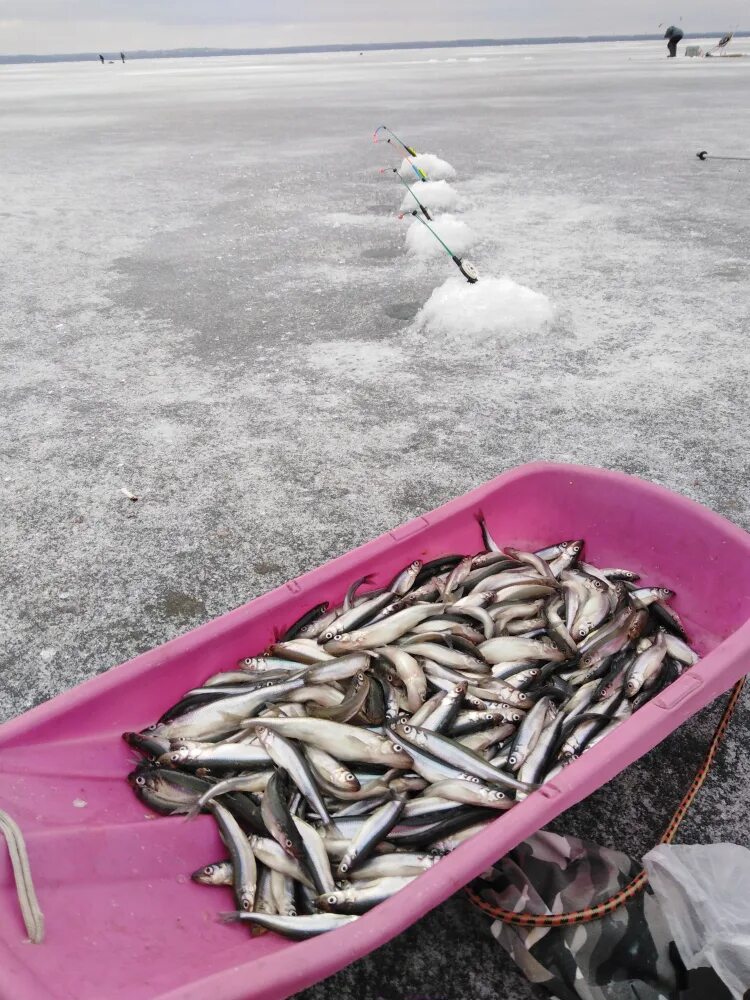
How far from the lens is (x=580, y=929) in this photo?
1.98 meters

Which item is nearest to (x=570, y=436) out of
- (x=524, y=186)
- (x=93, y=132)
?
(x=524, y=186)

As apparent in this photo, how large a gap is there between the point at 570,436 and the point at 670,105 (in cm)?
1825

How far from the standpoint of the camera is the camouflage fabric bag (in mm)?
1904

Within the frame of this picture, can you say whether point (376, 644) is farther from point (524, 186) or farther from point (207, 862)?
point (524, 186)

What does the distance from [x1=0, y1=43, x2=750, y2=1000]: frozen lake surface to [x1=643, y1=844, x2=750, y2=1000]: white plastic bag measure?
0.96 ft

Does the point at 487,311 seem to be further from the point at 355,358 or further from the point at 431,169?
the point at 431,169

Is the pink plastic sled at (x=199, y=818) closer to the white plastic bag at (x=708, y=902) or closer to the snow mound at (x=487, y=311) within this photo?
the white plastic bag at (x=708, y=902)

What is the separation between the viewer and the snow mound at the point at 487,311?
575 cm

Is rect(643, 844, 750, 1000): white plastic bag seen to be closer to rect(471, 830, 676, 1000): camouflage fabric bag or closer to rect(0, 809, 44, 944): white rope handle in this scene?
rect(471, 830, 676, 1000): camouflage fabric bag

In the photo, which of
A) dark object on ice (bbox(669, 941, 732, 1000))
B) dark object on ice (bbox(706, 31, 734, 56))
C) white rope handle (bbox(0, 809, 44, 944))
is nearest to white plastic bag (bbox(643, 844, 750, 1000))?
dark object on ice (bbox(669, 941, 732, 1000))

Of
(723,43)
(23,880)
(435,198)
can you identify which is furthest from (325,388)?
(723,43)

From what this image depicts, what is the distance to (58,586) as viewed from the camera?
3.46 meters

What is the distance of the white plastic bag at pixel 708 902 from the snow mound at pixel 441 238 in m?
6.49

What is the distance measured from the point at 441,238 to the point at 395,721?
20.5 feet
